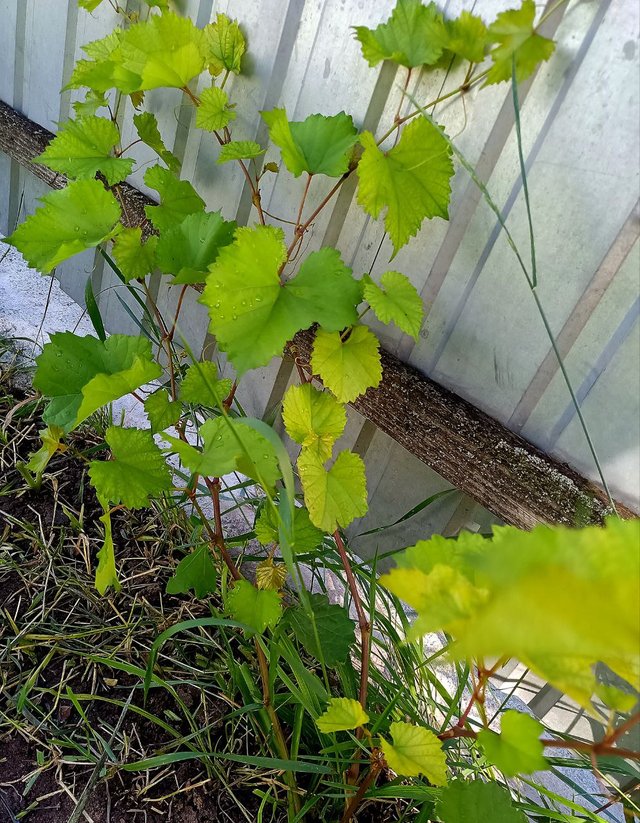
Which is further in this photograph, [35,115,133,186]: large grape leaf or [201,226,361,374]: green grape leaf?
[35,115,133,186]: large grape leaf

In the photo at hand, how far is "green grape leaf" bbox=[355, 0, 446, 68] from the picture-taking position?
85 cm

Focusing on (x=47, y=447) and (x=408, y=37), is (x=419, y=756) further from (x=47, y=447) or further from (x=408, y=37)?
(x=408, y=37)

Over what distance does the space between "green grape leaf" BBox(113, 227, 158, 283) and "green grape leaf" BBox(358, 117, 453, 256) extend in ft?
1.18

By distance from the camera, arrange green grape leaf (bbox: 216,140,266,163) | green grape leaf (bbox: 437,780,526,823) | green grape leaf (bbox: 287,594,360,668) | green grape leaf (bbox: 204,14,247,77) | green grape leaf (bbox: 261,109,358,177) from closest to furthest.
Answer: green grape leaf (bbox: 437,780,526,823) < green grape leaf (bbox: 287,594,360,668) < green grape leaf (bbox: 261,109,358,177) < green grape leaf (bbox: 216,140,266,163) < green grape leaf (bbox: 204,14,247,77)

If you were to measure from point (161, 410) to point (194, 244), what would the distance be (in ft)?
0.81

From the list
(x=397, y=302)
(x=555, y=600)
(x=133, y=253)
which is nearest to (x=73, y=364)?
(x=133, y=253)

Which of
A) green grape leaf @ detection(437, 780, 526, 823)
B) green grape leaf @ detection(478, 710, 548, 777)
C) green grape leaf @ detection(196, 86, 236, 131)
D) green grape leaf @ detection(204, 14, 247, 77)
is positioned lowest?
green grape leaf @ detection(437, 780, 526, 823)

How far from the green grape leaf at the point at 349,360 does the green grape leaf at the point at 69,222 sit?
0.34m

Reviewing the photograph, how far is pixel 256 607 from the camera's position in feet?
2.37

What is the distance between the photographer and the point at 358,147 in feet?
3.38

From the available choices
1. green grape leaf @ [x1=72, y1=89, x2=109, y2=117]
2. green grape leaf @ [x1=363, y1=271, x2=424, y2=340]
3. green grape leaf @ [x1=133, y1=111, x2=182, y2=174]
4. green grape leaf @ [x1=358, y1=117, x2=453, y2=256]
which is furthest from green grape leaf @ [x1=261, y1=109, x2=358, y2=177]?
green grape leaf @ [x1=72, y1=89, x2=109, y2=117]

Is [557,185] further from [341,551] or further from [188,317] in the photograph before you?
[188,317]

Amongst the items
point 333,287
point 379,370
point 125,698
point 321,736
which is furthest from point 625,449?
point 125,698

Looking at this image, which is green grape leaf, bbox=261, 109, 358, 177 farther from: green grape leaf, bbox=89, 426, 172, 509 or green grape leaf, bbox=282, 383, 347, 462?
green grape leaf, bbox=89, 426, 172, 509
